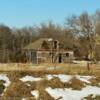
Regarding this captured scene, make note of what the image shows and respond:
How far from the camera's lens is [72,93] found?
1706 centimetres

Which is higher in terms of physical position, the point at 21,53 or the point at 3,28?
the point at 3,28

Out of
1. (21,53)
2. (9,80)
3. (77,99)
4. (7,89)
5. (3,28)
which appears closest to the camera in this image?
(77,99)

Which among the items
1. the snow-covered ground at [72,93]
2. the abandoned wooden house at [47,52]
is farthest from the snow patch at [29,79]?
the abandoned wooden house at [47,52]

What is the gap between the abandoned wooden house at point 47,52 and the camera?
6969 cm

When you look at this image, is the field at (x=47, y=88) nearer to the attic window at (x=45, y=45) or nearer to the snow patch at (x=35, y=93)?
the snow patch at (x=35, y=93)

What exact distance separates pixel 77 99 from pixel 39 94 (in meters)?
1.80

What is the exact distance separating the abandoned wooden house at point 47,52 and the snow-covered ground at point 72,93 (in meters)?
50.6

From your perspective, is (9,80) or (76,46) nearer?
(9,80)

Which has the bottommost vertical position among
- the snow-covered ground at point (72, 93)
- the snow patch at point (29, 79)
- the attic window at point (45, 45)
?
the snow-covered ground at point (72, 93)

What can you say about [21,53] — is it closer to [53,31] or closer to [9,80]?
[53,31]

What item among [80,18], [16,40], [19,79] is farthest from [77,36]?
[19,79]

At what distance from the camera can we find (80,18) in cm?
8781

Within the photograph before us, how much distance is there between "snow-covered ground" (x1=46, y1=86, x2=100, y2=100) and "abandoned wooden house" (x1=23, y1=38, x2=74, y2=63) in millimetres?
50590

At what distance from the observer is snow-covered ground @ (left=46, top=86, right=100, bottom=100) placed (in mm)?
16141
